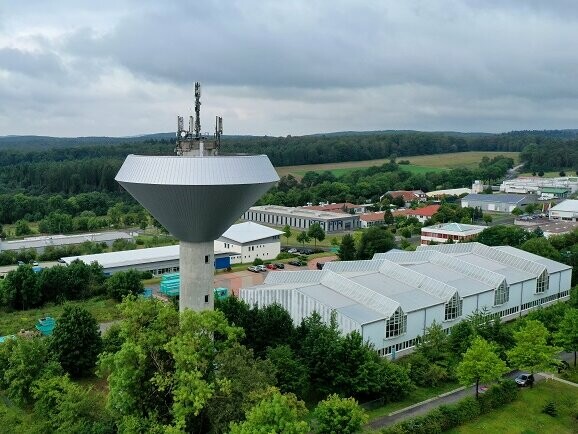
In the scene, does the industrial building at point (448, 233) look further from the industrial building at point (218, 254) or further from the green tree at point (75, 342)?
the green tree at point (75, 342)

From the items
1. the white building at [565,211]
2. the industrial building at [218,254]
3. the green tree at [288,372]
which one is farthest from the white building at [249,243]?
the white building at [565,211]

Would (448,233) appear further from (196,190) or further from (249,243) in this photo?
(196,190)

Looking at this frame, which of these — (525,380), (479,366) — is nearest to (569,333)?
(525,380)

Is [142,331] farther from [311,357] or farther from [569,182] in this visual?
[569,182]

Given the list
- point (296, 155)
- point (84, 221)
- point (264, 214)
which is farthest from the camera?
point (296, 155)

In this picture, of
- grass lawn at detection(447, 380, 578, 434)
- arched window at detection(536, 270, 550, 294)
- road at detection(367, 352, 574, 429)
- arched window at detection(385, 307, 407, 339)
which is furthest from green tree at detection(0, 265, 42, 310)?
arched window at detection(536, 270, 550, 294)

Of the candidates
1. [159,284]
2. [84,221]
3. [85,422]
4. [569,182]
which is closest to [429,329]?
[85,422]
